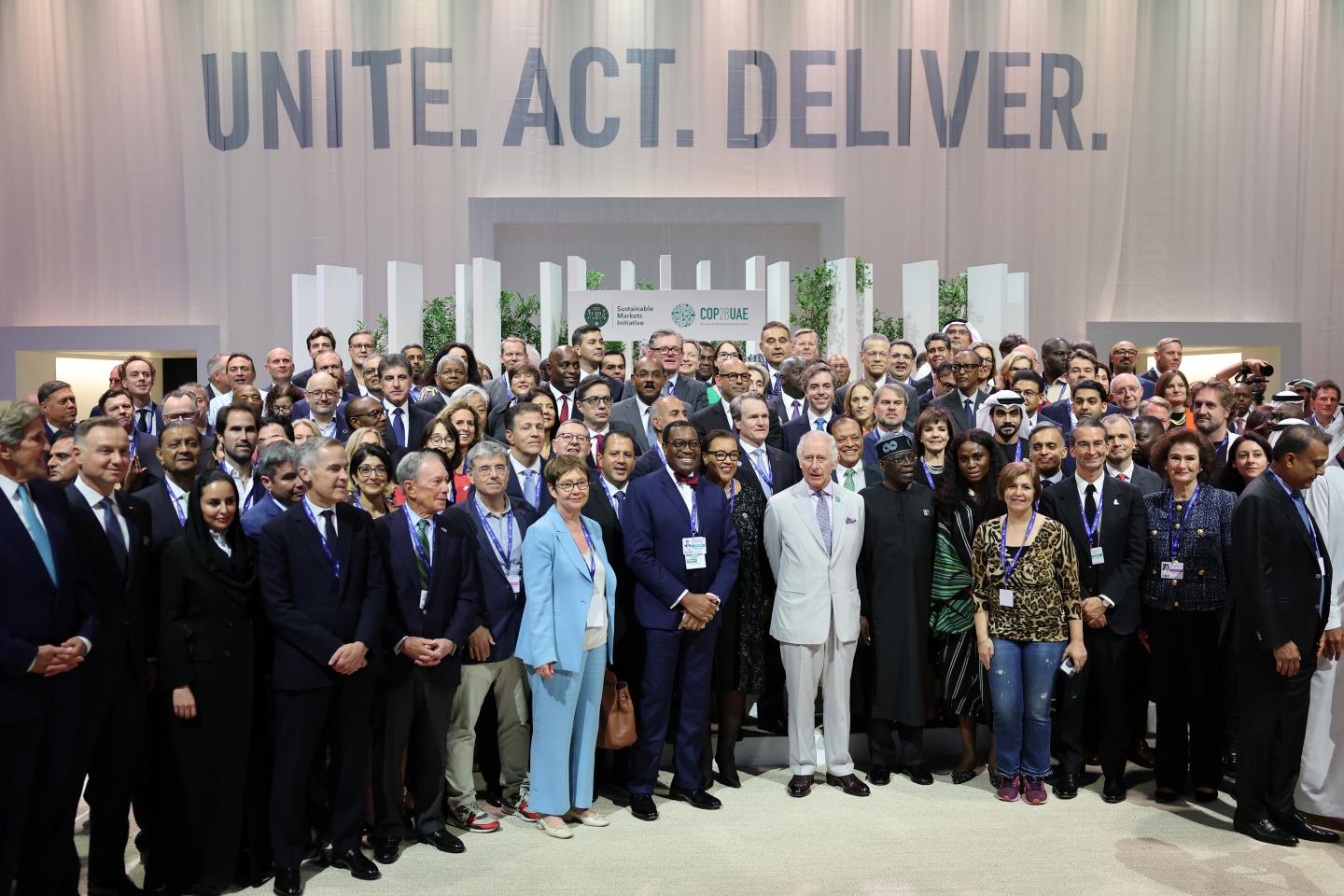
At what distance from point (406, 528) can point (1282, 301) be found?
1290 centimetres

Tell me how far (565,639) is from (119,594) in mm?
1578

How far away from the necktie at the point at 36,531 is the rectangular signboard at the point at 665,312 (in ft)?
18.1

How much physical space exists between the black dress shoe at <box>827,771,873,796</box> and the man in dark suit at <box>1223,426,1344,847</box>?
4.78ft

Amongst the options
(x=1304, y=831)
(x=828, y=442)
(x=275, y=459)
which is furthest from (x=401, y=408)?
(x=1304, y=831)

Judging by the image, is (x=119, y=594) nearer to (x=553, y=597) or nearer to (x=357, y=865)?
(x=357, y=865)

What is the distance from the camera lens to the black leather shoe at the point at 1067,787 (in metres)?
4.96

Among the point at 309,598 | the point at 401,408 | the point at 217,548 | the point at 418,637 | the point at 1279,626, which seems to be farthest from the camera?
the point at 401,408

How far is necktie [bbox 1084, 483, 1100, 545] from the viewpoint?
494 centimetres

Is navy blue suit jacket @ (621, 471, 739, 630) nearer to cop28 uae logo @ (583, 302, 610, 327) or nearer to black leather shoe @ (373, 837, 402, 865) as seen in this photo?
black leather shoe @ (373, 837, 402, 865)

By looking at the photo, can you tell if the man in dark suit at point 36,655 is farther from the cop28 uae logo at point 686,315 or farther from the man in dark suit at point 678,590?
the cop28 uae logo at point 686,315

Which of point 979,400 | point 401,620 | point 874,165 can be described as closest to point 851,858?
point 401,620

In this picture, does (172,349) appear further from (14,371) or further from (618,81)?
(618,81)

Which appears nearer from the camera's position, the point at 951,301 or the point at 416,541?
the point at 416,541

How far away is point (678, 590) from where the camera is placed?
4734 mm
